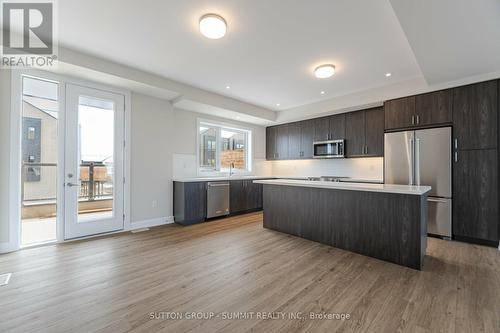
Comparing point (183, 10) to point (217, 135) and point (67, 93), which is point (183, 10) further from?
point (217, 135)

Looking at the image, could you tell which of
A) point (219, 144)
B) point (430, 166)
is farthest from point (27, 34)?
point (430, 166)

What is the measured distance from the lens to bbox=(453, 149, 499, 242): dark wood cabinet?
321 cm

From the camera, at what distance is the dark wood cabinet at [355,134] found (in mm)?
4871

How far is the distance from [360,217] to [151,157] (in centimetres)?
377

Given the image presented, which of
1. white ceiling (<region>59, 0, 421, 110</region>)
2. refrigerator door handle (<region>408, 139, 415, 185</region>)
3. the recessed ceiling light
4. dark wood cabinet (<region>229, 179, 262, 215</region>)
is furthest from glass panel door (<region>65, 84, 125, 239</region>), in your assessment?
refrigerator door handle (<region>408, 139, 415, 185</region>)

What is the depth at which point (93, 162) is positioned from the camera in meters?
3.69

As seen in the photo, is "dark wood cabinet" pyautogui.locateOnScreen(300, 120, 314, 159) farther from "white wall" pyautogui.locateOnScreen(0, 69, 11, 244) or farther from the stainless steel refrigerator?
"white wall" pyautogui.locateOnScreen(0, 69, 11, 244)

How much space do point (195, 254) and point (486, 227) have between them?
4.18m

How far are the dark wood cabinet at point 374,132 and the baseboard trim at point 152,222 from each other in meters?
4.43

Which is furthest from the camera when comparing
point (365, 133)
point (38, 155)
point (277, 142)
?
point (277, 142)

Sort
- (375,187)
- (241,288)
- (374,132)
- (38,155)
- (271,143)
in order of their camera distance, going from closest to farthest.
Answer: (241,288)
(375,187)
(38,155)
(374,132)
(271,143)

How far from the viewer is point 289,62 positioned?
3336 millimetres

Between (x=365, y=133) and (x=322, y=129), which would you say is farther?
(x=322, y=129)

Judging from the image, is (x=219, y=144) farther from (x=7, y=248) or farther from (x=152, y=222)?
(x=7, y=248)
